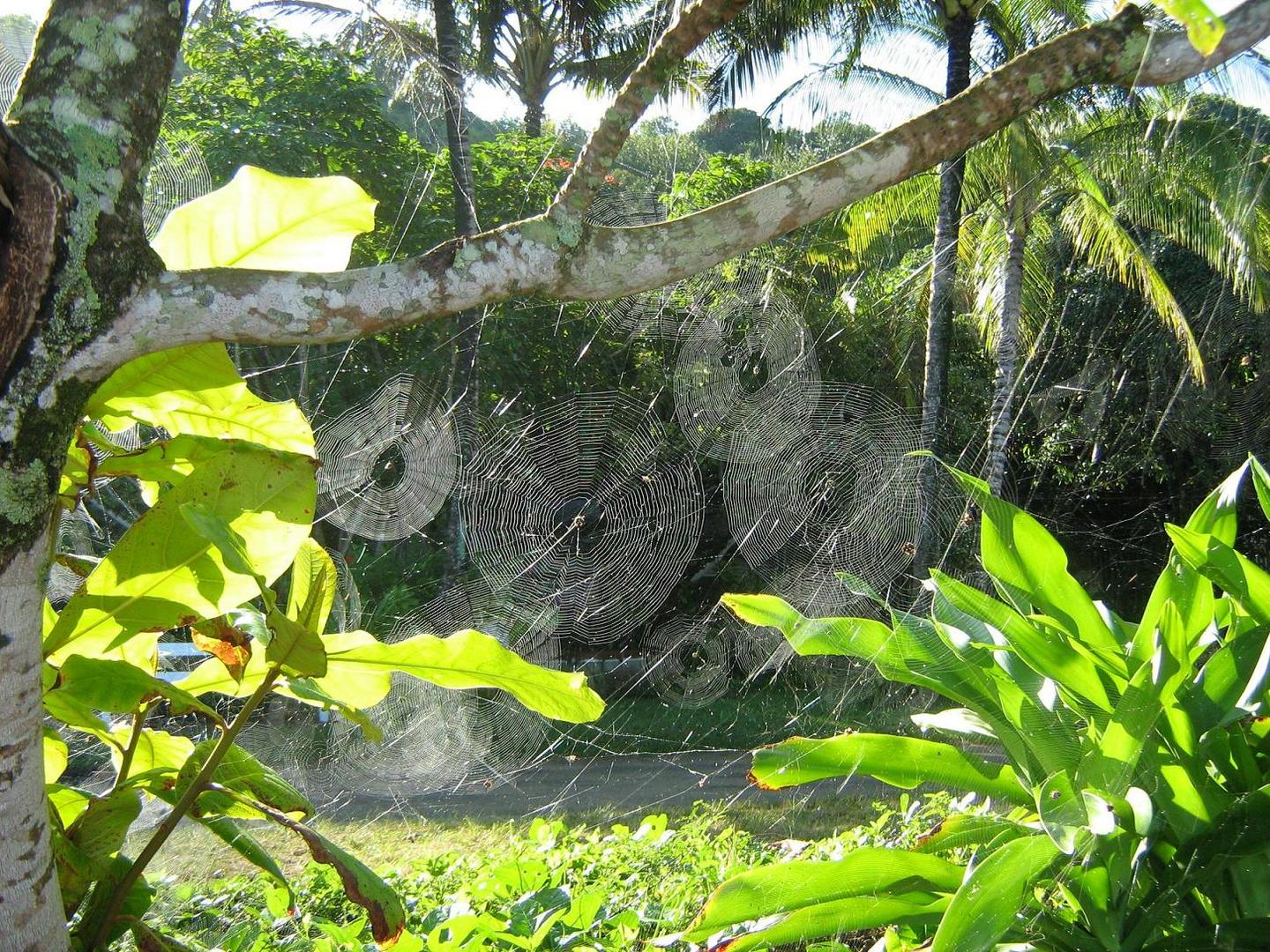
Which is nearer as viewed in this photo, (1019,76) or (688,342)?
(1019,76)

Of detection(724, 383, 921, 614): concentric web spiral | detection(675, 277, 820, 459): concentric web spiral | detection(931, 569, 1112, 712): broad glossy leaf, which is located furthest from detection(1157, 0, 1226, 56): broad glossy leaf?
detection(724, 383, 921, 614): concentric web spiral

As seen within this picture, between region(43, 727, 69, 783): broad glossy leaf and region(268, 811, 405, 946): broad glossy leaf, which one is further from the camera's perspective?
region(43, 727, 69, 783): broad glossy leaf

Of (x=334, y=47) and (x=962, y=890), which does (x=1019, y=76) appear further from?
(x=334, y=47)

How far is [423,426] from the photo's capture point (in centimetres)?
361

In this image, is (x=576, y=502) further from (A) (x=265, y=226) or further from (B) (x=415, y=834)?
(A) (x=265, y=226)

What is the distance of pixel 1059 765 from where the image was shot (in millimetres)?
1376

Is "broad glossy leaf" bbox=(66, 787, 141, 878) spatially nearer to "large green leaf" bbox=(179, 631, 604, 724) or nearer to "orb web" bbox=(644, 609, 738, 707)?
"large green leaf" bbox=(179, 631, 604, 724)

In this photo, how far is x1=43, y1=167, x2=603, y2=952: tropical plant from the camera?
3.40ft

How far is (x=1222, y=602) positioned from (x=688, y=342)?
259 centimetres

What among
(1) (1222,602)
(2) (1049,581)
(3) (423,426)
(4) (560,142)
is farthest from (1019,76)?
(4) (560,142)

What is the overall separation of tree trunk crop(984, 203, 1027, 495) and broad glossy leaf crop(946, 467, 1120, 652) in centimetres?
277

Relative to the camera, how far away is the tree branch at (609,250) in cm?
93

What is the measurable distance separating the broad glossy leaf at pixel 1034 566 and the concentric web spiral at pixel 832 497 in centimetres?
245

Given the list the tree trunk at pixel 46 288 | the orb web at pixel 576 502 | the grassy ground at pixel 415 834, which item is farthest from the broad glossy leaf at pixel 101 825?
the orb web at pixel 576 502
